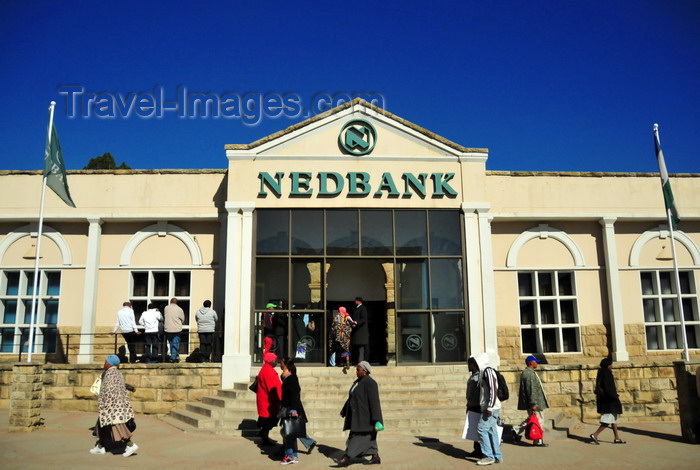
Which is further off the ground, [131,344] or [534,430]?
[131,344]

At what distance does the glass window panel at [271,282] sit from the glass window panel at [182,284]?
3.07m

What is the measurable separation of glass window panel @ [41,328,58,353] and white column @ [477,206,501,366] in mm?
12108

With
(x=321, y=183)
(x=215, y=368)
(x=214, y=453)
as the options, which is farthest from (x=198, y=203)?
(x=214, y=453)

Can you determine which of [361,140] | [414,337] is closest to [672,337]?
[414,337]

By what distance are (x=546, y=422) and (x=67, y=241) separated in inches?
549

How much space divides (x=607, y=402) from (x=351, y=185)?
7958 millimetres

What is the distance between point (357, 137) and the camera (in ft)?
50.9

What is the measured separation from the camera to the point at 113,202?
55.0 ft

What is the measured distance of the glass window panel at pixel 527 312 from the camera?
17.1m

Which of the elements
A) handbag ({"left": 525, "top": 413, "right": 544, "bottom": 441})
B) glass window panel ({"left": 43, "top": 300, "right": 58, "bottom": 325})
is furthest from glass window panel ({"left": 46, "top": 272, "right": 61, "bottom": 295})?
handbag ({"left": 525, "top": 413, "right": 544, "bottom": 441})

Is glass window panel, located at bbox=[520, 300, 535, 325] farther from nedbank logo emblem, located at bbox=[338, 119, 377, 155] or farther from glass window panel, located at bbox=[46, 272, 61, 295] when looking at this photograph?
glass window panel, located at bbox=[46, 272, 61, 295]

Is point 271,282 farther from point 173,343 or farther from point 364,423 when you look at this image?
A: point 364,423

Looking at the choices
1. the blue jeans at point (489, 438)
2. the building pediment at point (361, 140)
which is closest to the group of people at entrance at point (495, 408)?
the blue jeans at point (489, 438)

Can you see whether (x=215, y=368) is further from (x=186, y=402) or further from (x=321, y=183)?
(x=321, y=183)
